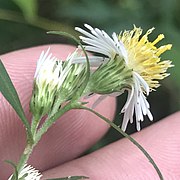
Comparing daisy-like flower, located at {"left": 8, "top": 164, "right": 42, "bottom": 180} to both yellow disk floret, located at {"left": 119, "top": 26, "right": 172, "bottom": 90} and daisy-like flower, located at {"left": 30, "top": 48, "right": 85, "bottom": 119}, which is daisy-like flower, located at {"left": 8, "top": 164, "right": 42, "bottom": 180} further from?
yellow disk floret, located at {"left": 119, "top": 26, "right": 172, "bottom": 90}

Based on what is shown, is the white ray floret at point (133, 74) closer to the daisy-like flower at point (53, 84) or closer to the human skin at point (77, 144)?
the daisy-like flower at point (53, 84)

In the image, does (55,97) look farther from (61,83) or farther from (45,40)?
(45,40)

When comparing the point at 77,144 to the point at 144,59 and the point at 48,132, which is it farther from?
the point at 144,59

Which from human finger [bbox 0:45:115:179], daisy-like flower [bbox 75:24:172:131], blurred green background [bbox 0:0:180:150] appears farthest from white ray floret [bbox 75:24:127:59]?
blurred green background [bbox 0:0:180:150]

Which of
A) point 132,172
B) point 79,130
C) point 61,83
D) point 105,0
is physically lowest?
point 132,172

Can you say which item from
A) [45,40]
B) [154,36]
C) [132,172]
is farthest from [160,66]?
[45,40]
